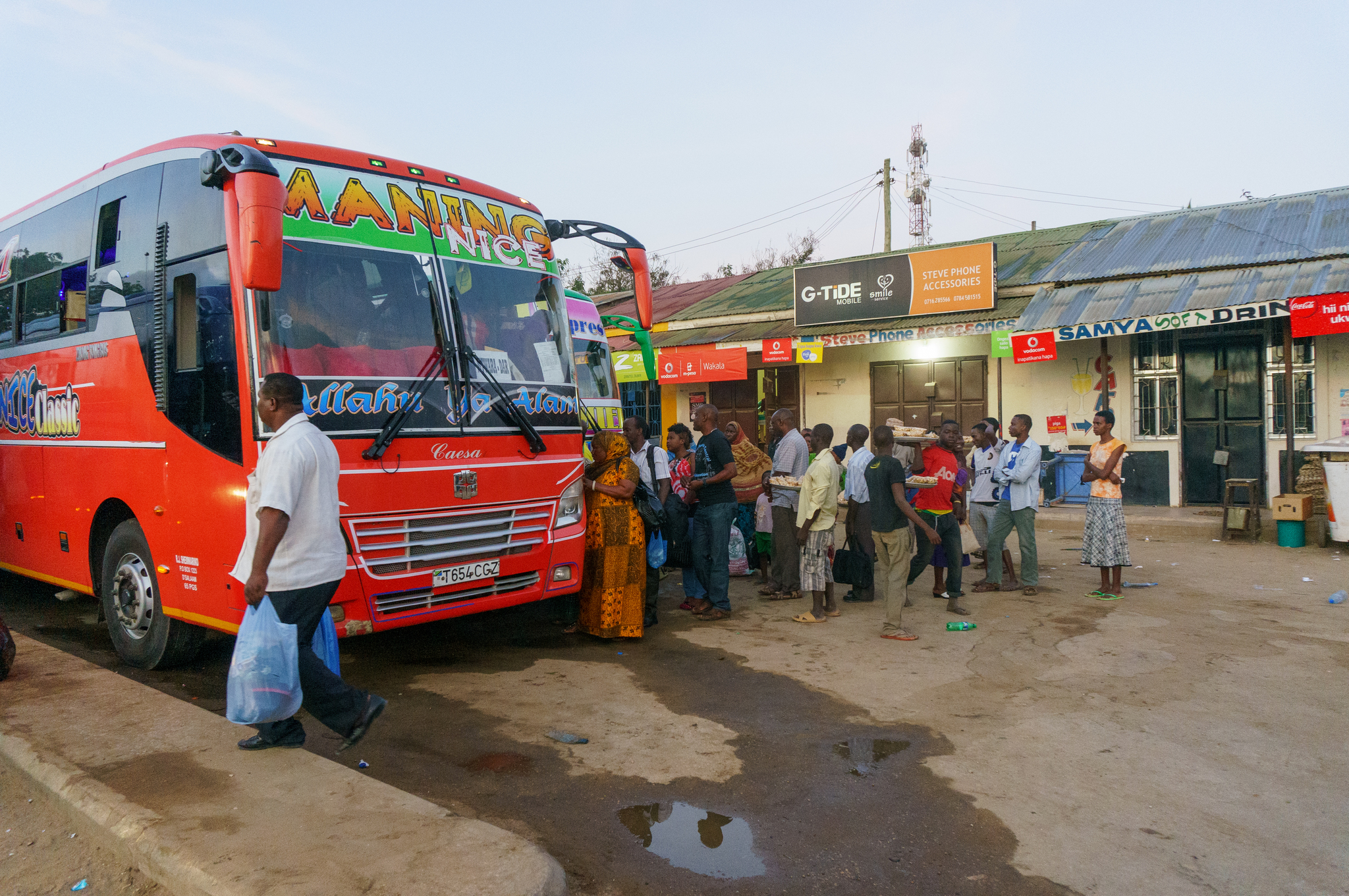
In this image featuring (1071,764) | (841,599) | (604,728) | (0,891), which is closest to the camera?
(0,891)

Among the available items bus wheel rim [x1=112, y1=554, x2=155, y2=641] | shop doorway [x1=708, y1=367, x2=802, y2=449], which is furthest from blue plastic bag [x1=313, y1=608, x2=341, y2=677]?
shop doorway [x1=708, y1=367, x2=802, y2=449]

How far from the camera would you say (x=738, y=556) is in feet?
31.1

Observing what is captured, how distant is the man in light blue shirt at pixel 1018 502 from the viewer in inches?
322

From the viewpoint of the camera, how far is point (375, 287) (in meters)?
5.27

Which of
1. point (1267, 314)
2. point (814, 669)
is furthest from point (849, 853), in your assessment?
point (1267, 314)

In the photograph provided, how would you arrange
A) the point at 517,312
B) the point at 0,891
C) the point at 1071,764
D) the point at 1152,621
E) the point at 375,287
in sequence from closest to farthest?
the point at 0,891 → the point at 1071,764 → the point at 375,287 → the point at 517,312 → the point at 1152,621

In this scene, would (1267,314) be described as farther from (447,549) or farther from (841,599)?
(447,549)

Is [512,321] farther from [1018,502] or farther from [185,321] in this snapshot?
[1018,502]

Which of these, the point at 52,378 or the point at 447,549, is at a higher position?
the point at 52,378

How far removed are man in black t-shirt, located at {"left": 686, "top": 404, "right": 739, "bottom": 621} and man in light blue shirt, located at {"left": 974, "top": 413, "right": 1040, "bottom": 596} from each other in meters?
2.60

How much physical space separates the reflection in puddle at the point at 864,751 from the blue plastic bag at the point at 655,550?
2.62 metres

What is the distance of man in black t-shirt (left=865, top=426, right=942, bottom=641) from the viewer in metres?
6.69

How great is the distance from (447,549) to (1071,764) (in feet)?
11.6

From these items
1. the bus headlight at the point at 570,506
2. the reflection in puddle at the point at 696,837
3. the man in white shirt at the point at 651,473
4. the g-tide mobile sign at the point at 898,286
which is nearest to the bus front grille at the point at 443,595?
the bus headlight at the point at 570,506
